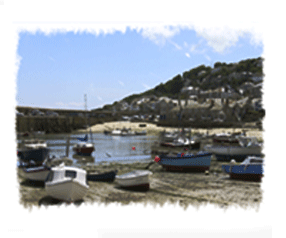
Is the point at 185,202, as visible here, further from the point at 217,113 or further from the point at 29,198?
the point at 217,113

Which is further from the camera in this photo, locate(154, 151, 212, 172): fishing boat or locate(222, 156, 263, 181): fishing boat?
locate(154, 151, 212, 172): fishing boat

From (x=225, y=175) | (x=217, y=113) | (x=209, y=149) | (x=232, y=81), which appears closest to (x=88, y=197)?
(x=225, y=175)

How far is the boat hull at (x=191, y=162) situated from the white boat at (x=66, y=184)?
1043 cm

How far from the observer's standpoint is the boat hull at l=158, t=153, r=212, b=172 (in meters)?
21.1

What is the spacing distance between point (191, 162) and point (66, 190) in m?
11.4

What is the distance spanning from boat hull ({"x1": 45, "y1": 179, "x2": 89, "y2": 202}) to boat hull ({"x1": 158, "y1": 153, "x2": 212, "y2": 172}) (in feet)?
35.3

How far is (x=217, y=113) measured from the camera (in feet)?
276

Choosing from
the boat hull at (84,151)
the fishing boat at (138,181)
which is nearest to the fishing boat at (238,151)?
the boat hull at (84,151)

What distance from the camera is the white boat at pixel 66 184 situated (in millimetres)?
11484

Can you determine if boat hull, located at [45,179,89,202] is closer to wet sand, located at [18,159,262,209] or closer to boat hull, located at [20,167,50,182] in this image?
wet sand, located at [18,159,262,209]

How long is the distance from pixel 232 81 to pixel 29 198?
12825cm

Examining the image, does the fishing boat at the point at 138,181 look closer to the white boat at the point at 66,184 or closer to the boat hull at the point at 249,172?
the white boat at the point at 66,184

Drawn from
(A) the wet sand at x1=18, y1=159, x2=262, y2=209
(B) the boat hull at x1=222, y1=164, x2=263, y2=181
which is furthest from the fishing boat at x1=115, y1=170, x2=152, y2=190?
(B) the boat hull at x1=222, y1=164, x2=263, y2=181

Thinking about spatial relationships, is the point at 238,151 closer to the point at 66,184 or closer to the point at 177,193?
the point at 177,193
